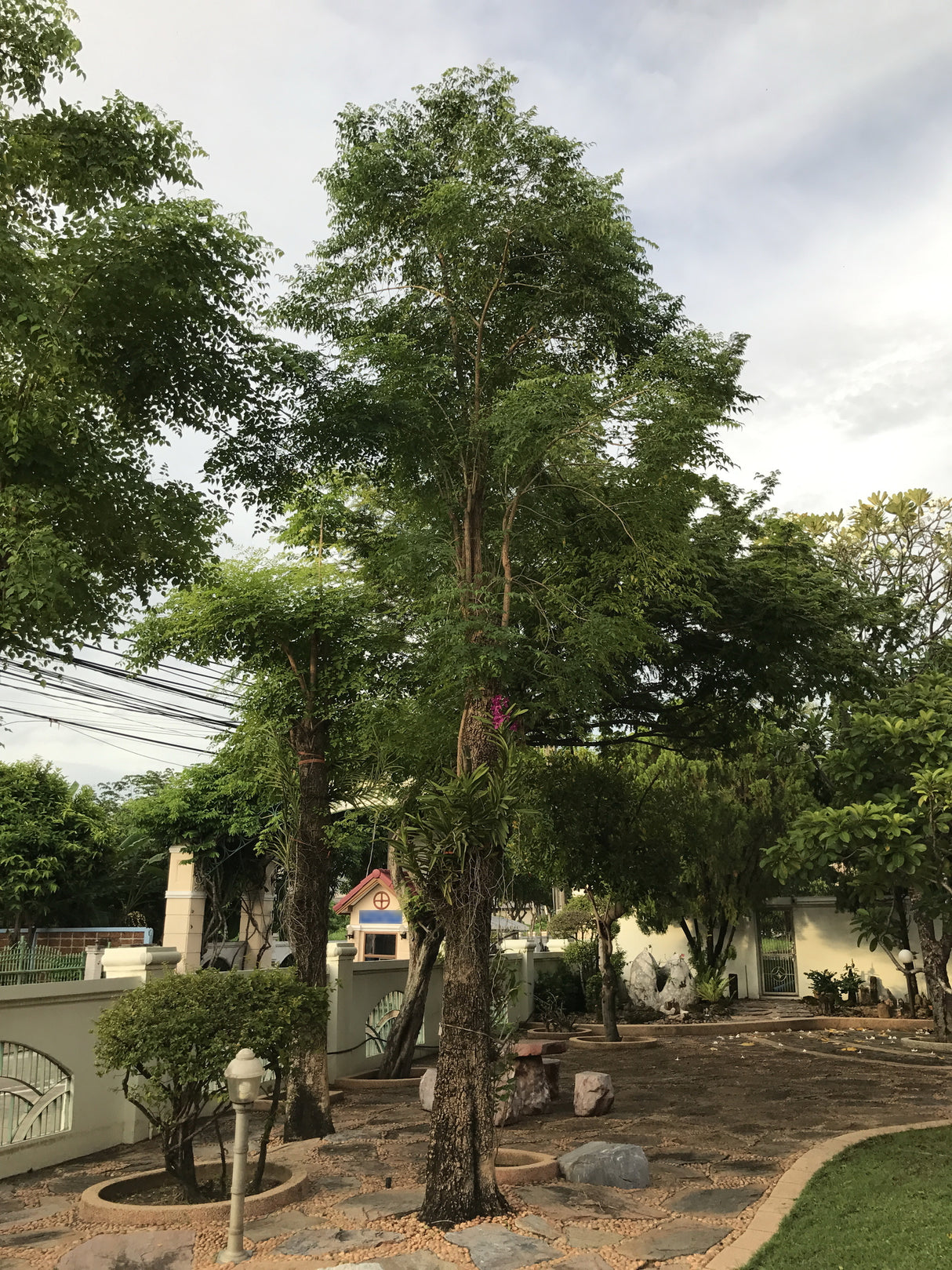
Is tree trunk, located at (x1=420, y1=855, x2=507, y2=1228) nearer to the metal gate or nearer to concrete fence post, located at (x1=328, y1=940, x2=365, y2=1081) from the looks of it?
concrete fence post, located at (x1=328, y1=940, x2=365, y2=1081)

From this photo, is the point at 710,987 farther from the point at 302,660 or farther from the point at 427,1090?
the point at 302,660

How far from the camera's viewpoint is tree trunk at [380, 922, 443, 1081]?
44.8ft

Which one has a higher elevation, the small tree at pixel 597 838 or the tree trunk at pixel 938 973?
the small tree at pixel 597 838

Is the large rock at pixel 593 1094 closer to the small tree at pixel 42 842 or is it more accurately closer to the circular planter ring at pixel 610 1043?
the circular planter ring at pixel 610 1043

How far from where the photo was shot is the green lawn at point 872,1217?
Result: 5.29m

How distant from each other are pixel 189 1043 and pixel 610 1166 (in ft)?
10.7

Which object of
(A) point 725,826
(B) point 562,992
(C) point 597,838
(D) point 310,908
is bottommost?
(B) point 562,992

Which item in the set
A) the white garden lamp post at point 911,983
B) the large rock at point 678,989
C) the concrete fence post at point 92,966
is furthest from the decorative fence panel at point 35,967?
the white garden lamp post at point 911,983

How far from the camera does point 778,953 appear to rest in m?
25.2

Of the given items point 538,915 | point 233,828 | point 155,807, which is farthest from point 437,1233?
point 538,915

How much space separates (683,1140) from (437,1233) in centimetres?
367

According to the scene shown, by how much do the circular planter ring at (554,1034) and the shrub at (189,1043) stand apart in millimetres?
10926

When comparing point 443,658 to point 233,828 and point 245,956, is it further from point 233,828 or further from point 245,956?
point 245,956

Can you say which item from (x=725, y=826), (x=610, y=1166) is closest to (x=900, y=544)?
(x=725, y=826)
